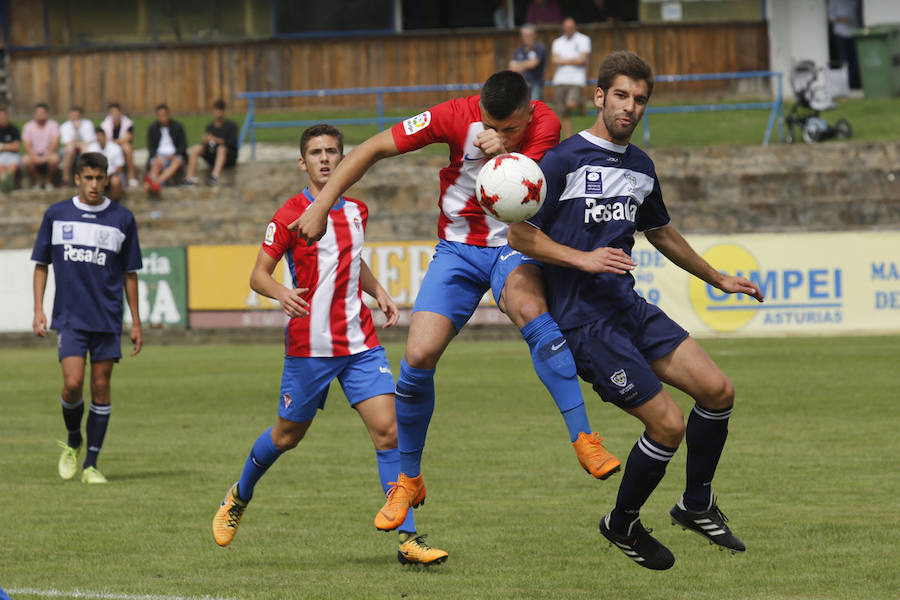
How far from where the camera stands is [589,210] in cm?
652

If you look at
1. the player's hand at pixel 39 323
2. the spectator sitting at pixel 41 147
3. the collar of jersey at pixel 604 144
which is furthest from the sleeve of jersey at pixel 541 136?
the spectator sitting at pixel 41 147

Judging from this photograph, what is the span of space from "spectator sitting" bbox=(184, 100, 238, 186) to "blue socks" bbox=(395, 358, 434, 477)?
65.7 feet

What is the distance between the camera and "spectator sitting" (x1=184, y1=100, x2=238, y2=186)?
2658 centimetres

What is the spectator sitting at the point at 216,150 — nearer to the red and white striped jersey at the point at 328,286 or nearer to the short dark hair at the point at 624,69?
the red and white striped jersey at the point at 328,286

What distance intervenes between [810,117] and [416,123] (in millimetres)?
21356

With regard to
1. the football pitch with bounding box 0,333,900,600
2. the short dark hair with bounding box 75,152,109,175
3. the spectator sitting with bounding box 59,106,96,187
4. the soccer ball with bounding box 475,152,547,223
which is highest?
the spectator sitting with bounding box 59,106,96,187

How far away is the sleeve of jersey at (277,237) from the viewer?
7.34 m

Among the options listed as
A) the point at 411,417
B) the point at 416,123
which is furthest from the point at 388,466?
the point at 416,123

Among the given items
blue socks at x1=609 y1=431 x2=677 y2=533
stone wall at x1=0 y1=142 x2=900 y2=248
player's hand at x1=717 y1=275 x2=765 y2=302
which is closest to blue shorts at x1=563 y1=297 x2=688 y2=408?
blue socks at x1=609 y1=431 x2=677 y2=533

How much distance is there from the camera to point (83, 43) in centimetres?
3606

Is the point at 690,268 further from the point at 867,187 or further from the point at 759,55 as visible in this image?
the point at 759,55

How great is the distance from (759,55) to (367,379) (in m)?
26.9

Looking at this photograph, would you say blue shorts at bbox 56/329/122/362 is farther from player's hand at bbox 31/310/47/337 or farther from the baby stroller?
the baby stroller

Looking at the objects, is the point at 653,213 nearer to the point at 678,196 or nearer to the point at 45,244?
the point at 45,244
